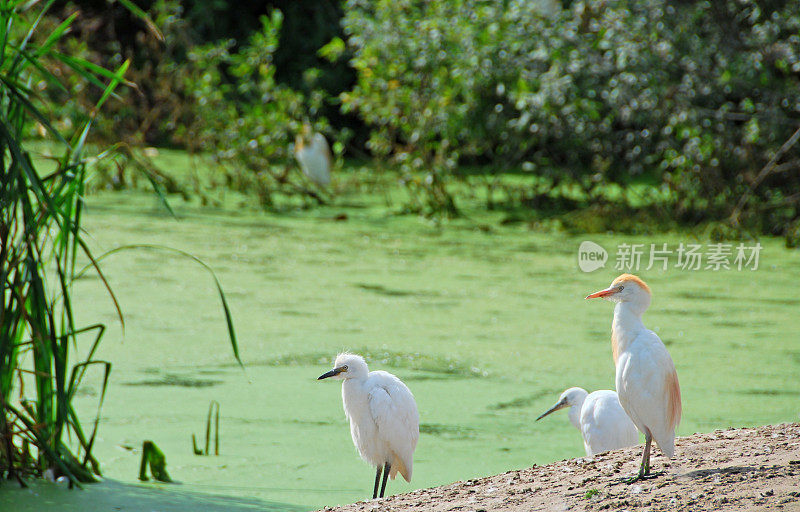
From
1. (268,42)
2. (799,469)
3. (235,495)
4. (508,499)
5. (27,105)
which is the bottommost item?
(235,495)

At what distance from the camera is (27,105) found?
7.00 feet

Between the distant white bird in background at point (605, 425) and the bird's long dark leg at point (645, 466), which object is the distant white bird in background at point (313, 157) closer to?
the distant white bird in background at point (605, 425)

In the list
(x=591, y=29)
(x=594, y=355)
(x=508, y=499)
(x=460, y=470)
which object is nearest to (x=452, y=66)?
(x=591, y=29)

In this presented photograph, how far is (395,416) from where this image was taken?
231 centimetres

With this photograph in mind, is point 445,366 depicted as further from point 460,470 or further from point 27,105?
point 27,105

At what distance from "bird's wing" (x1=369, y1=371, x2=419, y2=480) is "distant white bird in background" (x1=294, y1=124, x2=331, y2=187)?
4904 millimetres

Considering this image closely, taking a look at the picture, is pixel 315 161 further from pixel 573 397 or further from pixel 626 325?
pixel 626 325

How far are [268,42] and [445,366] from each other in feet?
14.1

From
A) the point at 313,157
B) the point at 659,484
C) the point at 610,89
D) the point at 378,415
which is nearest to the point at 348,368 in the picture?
the point at 378,415

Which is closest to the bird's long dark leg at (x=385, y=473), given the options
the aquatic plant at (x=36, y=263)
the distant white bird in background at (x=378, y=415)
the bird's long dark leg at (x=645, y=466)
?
the distant white bird in background at (x=378, y=415)

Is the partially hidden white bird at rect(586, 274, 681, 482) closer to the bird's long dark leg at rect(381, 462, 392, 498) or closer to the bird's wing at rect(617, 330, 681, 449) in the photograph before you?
the bird's wing at rect(617, 330, 681, 449)

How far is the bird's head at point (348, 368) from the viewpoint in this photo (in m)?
2.34

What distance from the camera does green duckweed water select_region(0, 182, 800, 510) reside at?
102 inches

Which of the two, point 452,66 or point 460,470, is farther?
point 452,66
